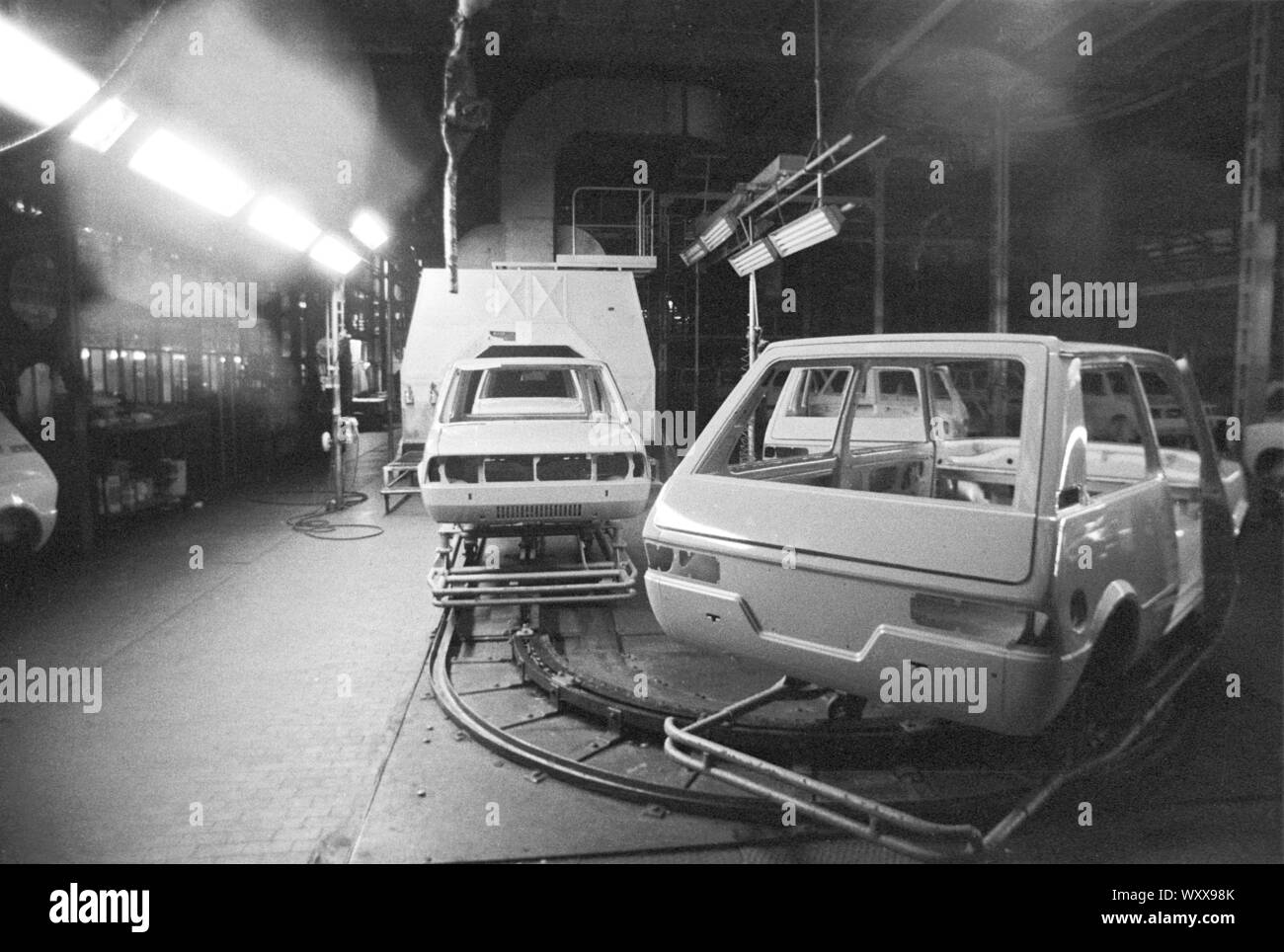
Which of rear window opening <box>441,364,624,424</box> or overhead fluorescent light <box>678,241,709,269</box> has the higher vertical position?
overhead fluorescent light <box>678,241,709,269</box>

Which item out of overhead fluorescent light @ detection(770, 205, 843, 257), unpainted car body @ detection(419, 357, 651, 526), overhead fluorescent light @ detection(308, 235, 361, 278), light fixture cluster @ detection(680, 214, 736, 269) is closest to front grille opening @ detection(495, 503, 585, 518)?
unpainted car body @ detection(419, 357, 651, 526)

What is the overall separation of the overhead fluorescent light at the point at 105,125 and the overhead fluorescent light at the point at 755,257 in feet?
22.2

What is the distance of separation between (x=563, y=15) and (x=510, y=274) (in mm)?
3188

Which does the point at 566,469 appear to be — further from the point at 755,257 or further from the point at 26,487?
the point at 755,257

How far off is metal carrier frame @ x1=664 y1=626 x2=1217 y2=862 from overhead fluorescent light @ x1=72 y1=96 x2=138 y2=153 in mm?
6894

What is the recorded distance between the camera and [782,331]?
19766mm

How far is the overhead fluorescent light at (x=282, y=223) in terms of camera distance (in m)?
10.4

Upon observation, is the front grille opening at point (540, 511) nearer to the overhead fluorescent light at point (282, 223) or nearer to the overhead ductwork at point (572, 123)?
the overhead fluorescent light at point (282, 223)

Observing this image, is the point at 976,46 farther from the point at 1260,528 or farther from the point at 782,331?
the point at 782,331

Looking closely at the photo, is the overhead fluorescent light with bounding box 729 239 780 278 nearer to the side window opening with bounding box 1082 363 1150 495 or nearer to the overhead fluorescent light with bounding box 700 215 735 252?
the overhead fluorescent light with bounding box 700 215 735 252

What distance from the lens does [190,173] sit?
29.0 feet

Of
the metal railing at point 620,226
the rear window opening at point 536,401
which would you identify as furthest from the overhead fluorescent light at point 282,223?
the metal railing at point 620,226

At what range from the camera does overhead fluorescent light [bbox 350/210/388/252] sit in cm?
1260

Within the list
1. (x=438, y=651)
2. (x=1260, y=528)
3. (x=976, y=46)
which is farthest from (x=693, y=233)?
(x=438, y=651)
